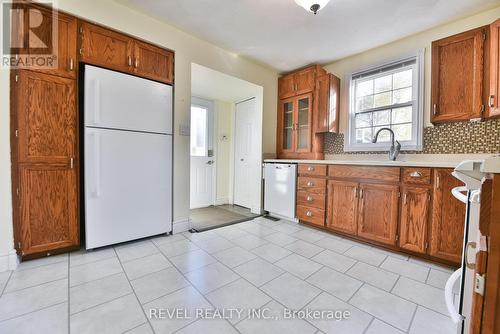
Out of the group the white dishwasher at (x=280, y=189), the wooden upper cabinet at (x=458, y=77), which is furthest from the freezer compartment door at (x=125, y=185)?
the wooden upper cabinet at (x=458, y=77)

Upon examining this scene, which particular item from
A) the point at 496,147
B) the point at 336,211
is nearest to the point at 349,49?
the point at 496,147

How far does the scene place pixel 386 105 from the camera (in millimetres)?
2709

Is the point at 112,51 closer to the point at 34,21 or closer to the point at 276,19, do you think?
the point at 34,21

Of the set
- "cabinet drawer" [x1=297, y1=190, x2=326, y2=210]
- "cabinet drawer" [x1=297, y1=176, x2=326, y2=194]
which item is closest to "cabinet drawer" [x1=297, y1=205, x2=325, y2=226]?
"cabinet drawer" [x1=297, y1=190, x2=326, y2=210]

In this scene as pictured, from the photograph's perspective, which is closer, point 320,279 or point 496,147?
point 320,279

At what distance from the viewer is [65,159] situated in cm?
189

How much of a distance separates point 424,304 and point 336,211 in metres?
1.22

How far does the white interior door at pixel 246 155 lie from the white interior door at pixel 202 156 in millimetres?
490

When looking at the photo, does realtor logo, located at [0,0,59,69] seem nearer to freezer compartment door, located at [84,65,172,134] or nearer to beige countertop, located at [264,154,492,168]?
freezer compartment door, located at [84,65,172,134]

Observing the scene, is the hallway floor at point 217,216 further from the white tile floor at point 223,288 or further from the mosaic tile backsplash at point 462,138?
the mosaic tile backsplash at point 462,138

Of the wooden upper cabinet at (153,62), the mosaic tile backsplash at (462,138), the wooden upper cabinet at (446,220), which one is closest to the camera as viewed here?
the wooden upper cabinet at (446,220)

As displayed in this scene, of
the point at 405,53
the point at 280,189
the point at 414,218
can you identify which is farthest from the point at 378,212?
the point at 405,53

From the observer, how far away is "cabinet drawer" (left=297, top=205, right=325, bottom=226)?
105 inches

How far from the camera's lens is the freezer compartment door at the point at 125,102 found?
6.34 feet
